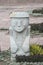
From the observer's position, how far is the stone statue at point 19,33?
8164 millimetres

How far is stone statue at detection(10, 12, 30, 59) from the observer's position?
321 inches

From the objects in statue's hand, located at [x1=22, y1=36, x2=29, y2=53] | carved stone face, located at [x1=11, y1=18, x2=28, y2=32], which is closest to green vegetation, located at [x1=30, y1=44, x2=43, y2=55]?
statue's hand, located at [x1=22, y1=36, x2=29, y2=53]

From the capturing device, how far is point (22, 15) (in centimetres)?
814

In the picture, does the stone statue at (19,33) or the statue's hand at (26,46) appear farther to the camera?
the statue's hand at (26,46)

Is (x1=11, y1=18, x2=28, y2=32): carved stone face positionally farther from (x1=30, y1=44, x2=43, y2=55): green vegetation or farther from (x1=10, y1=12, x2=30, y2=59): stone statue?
(x1=30, y1=44, x2=43, y2=55): green vegetation

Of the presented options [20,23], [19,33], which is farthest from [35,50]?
[20,23]

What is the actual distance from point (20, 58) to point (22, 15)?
1106 mm

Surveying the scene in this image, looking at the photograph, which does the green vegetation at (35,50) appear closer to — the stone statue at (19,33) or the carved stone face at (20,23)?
the stone statue at (19,33)

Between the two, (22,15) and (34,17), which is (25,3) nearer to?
(34,17)

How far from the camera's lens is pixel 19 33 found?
327 inches

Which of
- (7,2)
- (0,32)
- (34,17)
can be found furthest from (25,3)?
(0,32)

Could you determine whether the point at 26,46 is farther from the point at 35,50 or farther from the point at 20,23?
the point at 20,23

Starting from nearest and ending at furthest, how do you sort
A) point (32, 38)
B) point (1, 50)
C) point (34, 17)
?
point (1, 50) → point (32, 38) → point (34, 17)

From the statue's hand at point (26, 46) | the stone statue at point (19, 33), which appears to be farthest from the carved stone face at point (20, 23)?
the statue's hand at point (26, 46)
